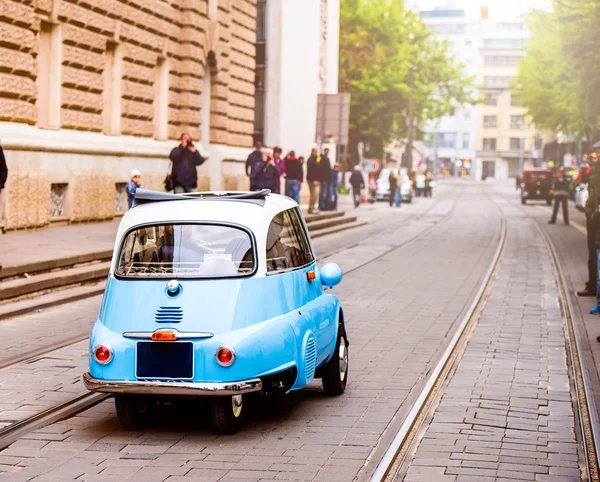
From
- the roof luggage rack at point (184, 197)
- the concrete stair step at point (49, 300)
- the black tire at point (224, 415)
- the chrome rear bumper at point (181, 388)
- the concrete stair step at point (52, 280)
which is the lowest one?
the concrete stair step at point (49, 300)

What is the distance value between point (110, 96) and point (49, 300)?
11367 mm

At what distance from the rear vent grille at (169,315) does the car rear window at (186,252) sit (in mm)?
314

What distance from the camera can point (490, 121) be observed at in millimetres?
161500

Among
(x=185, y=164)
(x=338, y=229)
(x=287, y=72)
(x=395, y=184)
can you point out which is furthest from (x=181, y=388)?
(x=395, y=184)

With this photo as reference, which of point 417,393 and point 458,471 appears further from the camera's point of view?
point 417,393

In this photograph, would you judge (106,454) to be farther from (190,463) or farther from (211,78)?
(211,78)

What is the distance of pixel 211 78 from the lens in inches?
1225

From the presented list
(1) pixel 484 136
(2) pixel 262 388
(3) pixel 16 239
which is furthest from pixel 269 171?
(1) pixel 484 136

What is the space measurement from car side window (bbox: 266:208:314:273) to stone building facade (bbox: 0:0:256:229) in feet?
37.4

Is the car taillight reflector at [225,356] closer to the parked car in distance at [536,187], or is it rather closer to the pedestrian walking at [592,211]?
the pedestrian walking at [592,211]

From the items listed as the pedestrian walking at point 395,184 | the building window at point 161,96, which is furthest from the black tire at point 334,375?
the pedestrian walking at point 395,184

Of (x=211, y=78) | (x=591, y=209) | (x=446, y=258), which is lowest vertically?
(x=446, y=258)

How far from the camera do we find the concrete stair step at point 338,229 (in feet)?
95.7

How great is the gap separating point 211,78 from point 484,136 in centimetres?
13367
